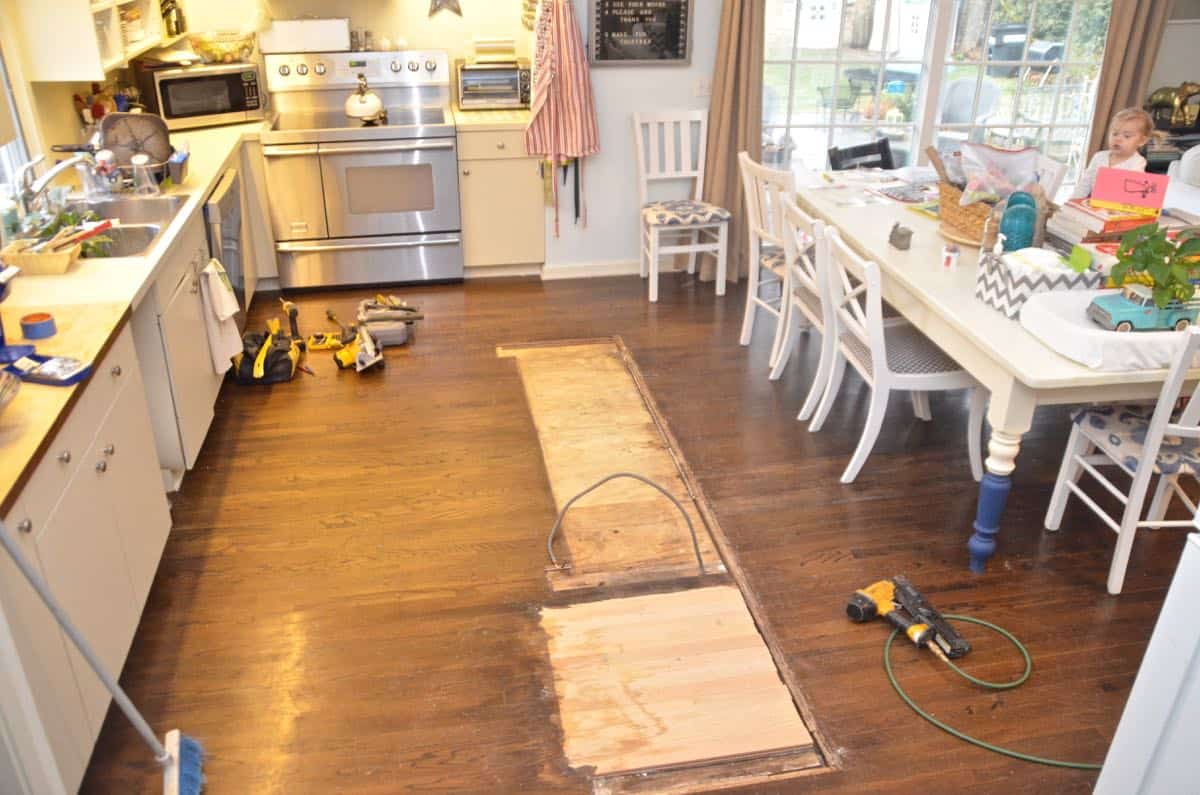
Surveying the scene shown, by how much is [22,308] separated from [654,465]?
2.10 m

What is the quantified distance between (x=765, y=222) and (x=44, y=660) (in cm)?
332

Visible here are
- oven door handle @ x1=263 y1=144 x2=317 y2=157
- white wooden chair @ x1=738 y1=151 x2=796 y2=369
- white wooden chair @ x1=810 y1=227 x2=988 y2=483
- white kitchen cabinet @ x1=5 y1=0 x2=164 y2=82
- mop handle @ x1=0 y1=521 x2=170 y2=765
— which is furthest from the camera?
oven door handle @ x1=263 y1=144 x2=317 y2=157

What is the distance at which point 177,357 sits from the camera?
3.34m

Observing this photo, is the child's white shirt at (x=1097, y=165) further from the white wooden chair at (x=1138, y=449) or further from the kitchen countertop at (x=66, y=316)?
the kitchen countertop at (x=66, y=316)

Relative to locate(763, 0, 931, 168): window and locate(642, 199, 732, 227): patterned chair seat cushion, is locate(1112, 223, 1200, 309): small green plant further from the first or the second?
locate(763, 0, 931, 168): window

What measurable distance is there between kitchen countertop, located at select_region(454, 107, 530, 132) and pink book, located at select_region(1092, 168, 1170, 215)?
9.40ft

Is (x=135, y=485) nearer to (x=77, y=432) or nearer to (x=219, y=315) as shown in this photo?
(x=77, y=432)

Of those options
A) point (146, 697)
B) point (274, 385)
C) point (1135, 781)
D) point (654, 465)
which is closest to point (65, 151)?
point (274, 385)

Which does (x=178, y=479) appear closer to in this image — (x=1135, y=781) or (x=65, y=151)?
(x=65, y=151)

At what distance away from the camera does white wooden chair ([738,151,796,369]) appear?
4.05 meters

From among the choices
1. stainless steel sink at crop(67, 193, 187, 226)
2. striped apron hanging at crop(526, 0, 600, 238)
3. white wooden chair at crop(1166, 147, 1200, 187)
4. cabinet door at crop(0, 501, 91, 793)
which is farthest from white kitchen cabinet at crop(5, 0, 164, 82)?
white wooden chair at crop(1166, 147, 1200, 187)

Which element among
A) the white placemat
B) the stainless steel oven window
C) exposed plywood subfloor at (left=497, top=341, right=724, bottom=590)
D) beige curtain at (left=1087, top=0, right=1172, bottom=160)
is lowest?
exposed plywood subfloor at (left=497, top=341, right=724, bottom=590)

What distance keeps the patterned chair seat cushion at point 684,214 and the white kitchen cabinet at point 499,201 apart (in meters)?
0.66

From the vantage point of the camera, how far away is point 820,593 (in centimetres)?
295
